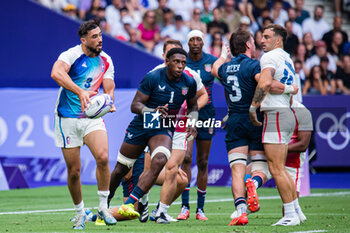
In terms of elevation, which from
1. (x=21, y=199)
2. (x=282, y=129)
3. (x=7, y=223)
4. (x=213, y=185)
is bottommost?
A: (x=213, y=185)

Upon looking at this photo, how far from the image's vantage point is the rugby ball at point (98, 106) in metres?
8.54

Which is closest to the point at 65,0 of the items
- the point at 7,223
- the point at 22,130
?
the point at 22,130

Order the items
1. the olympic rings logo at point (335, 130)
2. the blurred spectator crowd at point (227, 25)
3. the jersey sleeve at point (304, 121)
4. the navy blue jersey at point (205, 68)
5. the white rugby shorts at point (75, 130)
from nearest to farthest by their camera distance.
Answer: the white rugby shorts at point (75, 130)
the jersey sleeve at point (304, 121)
the navy blue jersey at point (205, 68)
the olympic rings logo at point (335, 130)
the blurred spectator crowd at point (227, 25)

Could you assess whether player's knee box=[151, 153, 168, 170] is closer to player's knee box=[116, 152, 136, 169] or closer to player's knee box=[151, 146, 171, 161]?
player's knee box=[151, 146, 171, 161]

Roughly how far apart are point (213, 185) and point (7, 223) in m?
7.59

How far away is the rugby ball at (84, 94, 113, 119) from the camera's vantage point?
28.0 ft

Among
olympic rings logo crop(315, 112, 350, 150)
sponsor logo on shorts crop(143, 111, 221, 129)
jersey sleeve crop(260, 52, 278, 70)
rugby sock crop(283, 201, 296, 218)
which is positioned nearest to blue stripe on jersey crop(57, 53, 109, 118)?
sponsor logo on shorts crop(143, 111, 221, 129)

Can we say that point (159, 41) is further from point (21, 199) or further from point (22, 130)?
point (21, 199)

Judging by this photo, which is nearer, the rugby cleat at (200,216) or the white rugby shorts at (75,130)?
the white rugby shorts at (75,130)

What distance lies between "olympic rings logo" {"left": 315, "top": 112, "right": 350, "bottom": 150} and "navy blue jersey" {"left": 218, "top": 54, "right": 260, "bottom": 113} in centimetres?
857

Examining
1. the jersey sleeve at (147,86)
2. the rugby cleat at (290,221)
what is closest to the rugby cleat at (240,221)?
the rugby cleat at (290,221)

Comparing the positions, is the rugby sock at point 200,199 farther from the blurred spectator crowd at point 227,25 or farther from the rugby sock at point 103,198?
the blurred spectator crowd at point 227,25

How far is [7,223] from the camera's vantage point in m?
9.10

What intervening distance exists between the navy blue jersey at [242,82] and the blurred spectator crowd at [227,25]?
28.9 ft
